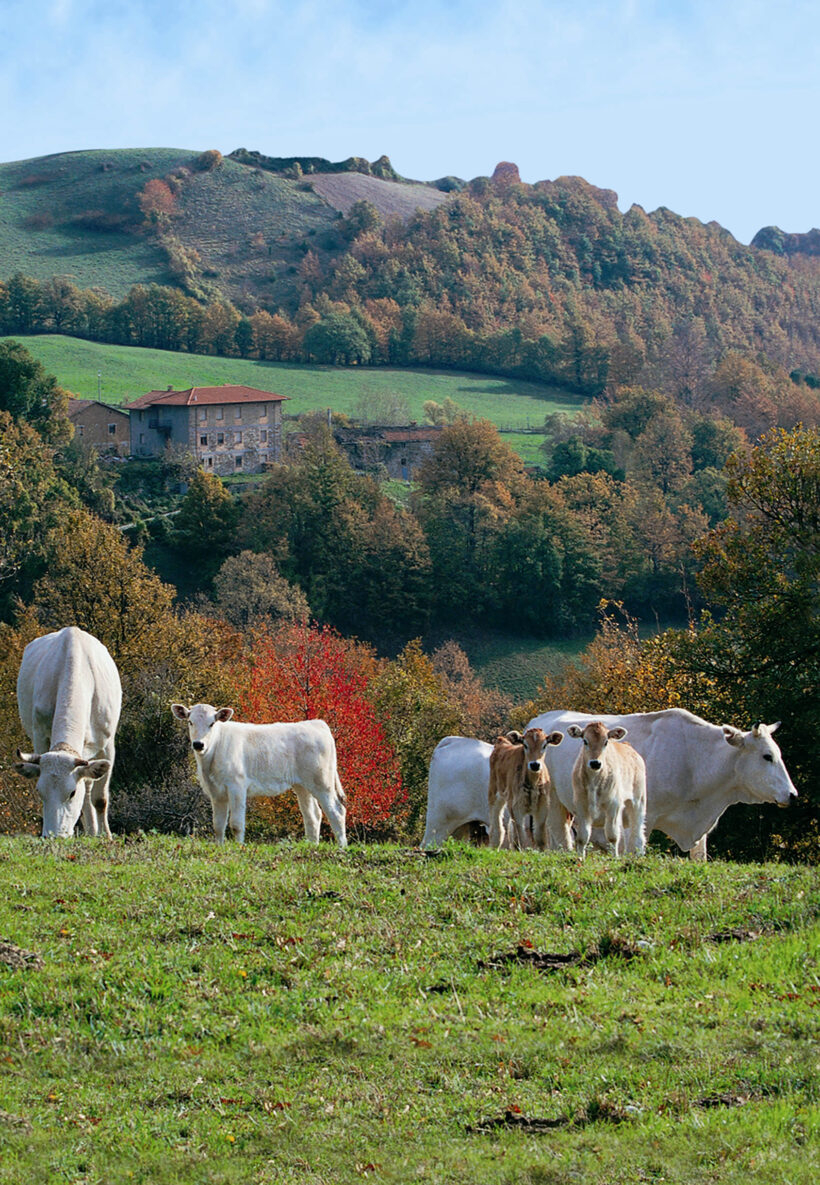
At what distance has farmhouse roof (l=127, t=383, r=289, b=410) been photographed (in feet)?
408

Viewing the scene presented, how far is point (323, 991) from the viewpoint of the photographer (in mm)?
10828

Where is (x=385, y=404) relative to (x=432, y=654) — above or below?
above

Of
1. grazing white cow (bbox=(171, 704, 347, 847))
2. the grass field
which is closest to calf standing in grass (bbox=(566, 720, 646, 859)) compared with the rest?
grazing white cow (bbox=(171, 704, 347, 847))

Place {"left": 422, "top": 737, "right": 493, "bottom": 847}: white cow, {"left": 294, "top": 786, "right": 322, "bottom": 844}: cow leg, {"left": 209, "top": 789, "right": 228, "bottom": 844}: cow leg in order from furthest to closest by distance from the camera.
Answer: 1. {"left": 422, "top": 737, "right": 493, "bottom": 847}: white cow
2. {"left": 294, "top": 786, "right": 322, "bottom": 844}: cow leg
3. {"left": 209, "top": 789, "right": 228, "bottom": 844}: cow leg

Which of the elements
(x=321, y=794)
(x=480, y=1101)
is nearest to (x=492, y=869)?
(x=480, y=1101)

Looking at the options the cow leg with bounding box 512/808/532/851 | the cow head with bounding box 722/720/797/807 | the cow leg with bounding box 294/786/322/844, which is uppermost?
the cow head with bounding box 722/720/797/807

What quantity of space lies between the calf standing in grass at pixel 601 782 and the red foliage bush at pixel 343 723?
919 inches

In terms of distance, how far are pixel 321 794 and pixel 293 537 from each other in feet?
261

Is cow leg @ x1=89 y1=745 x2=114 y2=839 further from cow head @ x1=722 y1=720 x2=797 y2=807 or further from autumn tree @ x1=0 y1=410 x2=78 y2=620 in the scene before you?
autumn tree @ x1=0 y1=410 x2=78 y2=620

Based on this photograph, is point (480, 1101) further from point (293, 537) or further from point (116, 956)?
point (293, 537)

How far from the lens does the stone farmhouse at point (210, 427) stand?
123125mm

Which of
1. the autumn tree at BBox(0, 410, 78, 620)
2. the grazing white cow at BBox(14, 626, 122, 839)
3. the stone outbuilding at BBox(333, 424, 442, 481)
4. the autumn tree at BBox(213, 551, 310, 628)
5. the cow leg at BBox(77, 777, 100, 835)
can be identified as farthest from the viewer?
the stone outbuilding at BBox(333, 424, 442, 481)

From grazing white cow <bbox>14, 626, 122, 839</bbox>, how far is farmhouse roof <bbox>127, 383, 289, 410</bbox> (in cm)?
10502

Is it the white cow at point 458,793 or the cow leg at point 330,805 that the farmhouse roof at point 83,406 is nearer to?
the white cow at point 458,793
